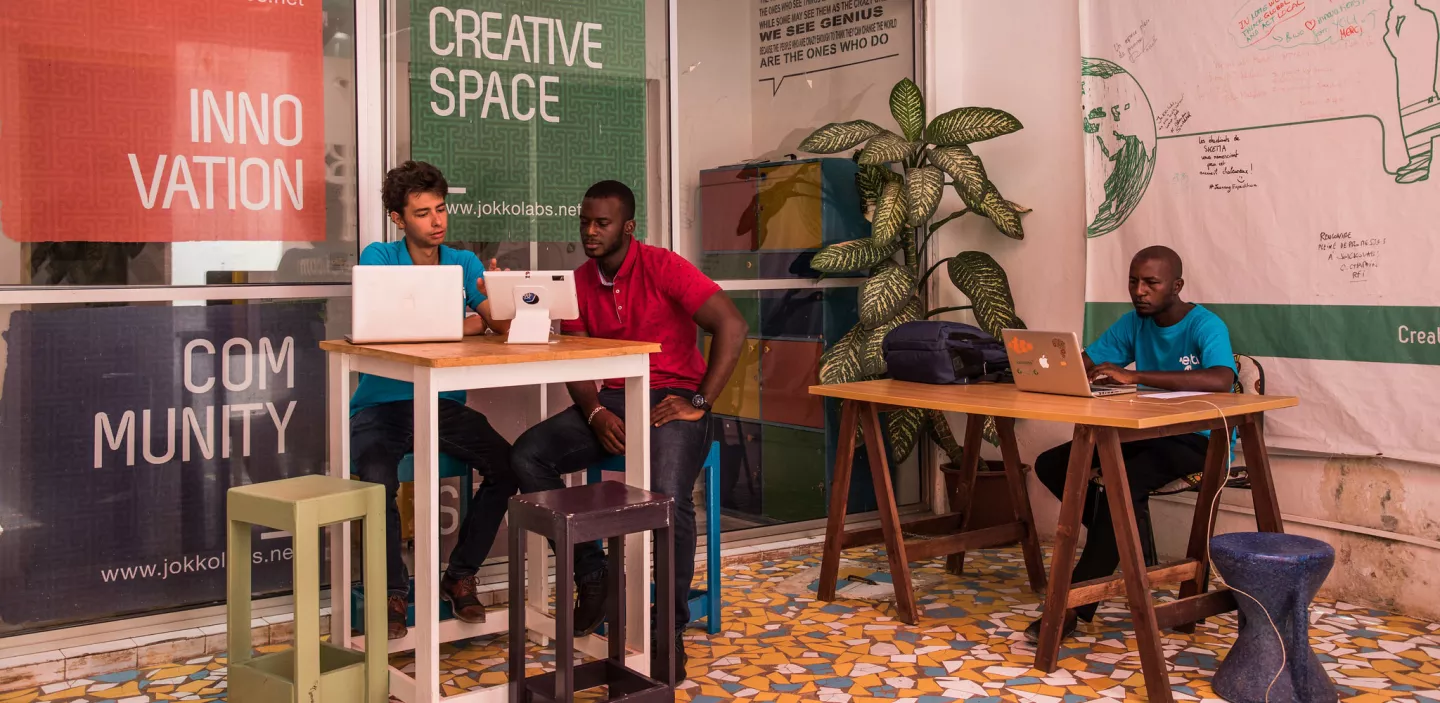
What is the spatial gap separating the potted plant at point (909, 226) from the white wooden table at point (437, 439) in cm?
160

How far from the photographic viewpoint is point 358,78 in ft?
12.5

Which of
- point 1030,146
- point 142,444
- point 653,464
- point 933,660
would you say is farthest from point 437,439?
point 1030,146

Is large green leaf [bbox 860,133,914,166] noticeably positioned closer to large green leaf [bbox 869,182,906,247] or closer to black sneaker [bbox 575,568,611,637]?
large green leaf [bbox 869,182,906,247]

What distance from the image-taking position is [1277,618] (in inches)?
118

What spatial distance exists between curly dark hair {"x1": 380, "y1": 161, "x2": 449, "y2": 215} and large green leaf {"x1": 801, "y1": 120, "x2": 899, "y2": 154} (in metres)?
1.52

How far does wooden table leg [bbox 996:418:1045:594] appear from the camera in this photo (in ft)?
13.4

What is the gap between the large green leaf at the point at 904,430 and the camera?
188 inches

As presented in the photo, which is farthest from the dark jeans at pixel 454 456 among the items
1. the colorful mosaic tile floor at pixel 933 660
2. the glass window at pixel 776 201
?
the glass window at pixel 776 201

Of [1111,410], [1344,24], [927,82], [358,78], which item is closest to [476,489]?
[358,78]

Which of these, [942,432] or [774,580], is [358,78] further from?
[942,432]

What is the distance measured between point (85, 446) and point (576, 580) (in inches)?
57.6

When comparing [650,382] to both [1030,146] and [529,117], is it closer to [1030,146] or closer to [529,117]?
[529,117]

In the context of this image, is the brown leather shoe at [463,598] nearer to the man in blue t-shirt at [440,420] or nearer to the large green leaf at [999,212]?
the man in blue t-shirt at [440,420]

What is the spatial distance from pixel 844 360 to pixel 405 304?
2.06 metres
